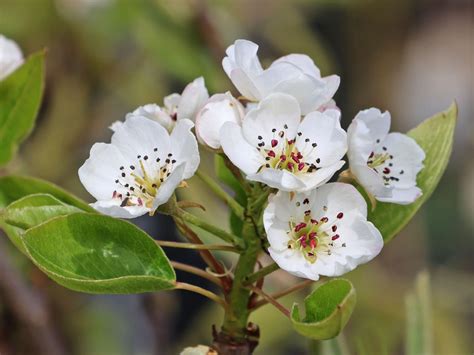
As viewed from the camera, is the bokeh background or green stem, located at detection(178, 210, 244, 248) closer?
green stem, located at detection(178, 210, 244, 248)

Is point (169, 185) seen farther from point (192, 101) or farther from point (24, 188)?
point (24, 188)

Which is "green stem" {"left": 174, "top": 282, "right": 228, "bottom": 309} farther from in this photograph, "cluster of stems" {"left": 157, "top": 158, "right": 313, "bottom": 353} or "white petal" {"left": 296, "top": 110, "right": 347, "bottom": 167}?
"white petal" {"left": 296, "top": 110, "right": 347, "bottom": 167}

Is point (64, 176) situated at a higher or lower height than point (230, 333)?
lower

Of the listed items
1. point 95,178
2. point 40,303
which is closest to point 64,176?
point 40,303

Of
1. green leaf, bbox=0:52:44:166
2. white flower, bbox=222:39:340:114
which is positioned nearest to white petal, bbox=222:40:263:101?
white flower, bbox=222:39:340:114

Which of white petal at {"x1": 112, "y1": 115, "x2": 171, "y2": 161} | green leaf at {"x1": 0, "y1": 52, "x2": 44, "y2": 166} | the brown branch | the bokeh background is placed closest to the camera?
white petal at {"x1": 112, "y1": 115, "x2": 171, "y2": 161}

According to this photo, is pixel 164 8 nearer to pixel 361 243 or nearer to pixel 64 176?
pixel 64 176

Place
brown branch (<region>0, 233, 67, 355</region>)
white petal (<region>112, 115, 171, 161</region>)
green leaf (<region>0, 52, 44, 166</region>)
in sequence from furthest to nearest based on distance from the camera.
Result: brown branch (<region>0, 233, 67, 355</region>) → green leaf (<region>0, 52, 44, 166</region>) → white petal (<region>112, 115, 171, 161</region>)
